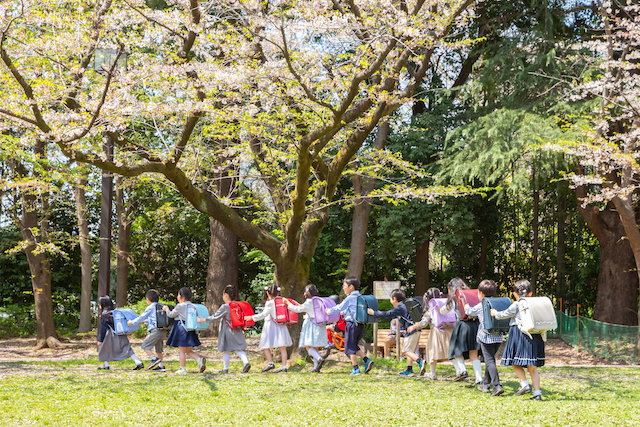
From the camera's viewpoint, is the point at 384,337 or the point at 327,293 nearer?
the point at 384,337

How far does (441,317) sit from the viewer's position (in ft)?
27.8

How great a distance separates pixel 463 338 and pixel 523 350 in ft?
3.51

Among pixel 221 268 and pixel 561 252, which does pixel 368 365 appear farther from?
pixel 561 252

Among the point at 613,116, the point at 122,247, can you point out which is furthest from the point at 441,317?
the point at 122,247

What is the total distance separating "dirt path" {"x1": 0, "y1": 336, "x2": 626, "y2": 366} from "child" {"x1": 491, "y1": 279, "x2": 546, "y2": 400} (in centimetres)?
649

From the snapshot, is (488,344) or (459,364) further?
(459,364)

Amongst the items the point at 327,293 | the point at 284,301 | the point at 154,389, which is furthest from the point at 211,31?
the point at 327,293

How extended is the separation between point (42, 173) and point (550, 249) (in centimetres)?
1835

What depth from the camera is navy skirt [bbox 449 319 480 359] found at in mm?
7867

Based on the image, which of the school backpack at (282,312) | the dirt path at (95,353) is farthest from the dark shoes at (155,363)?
the dirt path at (95,353)

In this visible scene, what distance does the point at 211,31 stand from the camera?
9.88 m

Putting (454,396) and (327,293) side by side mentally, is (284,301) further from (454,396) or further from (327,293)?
(327,293)

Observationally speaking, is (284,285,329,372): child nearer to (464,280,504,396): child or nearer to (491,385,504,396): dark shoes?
(464,280,504,396): child

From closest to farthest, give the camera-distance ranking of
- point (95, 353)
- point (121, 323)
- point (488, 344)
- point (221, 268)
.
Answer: point (488, 344), point (121, 323), point (95, 353), point (221, 268)
